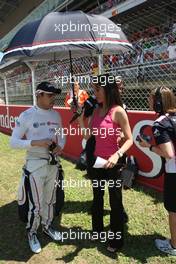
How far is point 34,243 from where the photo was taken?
12.3ft

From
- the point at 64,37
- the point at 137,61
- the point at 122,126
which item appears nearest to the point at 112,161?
the point at 122,126

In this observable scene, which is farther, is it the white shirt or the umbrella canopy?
the white shirt

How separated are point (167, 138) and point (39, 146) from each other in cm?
130

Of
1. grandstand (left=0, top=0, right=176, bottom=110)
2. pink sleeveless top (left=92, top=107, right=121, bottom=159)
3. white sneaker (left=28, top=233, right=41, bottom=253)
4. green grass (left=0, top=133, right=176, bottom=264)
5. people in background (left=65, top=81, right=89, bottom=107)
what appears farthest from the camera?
grandstand (left=0, top=0, right=176, bottom=110)

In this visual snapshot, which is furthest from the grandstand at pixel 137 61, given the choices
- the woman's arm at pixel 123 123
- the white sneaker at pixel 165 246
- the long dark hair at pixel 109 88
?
the white sneaker at pixel 165 246

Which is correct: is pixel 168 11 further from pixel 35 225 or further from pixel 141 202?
pixel 35 225

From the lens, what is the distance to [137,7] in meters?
13.0

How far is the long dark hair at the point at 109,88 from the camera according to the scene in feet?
11.2

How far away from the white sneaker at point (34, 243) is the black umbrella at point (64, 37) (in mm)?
1897

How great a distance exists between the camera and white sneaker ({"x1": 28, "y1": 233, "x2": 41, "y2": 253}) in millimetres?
3680

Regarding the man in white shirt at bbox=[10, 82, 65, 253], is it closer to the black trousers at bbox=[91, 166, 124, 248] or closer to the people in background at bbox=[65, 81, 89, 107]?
the black trousers at bbox=[91, 166, 124, 248]

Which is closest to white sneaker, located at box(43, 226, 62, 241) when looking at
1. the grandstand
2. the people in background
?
the people in background

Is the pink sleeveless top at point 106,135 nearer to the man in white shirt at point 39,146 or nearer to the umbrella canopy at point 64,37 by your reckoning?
the man in white shirt at point 39,146

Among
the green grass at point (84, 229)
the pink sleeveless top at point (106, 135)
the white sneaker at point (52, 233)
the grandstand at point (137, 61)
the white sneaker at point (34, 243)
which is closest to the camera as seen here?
the pink sleeveless top at point (106, 135)
